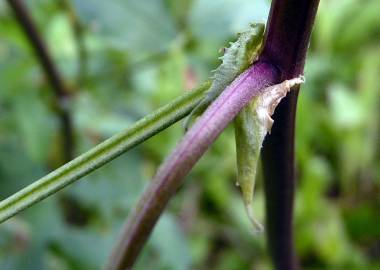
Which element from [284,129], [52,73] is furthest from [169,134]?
[284,129]

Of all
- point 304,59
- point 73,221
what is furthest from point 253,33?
point 73,221

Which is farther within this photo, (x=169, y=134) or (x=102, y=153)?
(x=169, y=134)

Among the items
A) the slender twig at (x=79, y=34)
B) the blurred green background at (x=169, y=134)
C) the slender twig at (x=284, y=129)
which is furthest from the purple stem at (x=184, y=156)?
the slender twig at (x=79, y=34)

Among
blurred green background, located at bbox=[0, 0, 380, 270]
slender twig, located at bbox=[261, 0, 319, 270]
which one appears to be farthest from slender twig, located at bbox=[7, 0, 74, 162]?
slender twig, located at bbox=[261, 0, 319, 270]

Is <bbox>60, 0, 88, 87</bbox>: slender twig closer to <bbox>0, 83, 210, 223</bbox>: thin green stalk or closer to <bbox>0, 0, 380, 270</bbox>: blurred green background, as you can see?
<bbox>0, 0, 380, 270</bbox>: blurred green background

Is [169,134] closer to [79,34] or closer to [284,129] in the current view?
[79,34]
